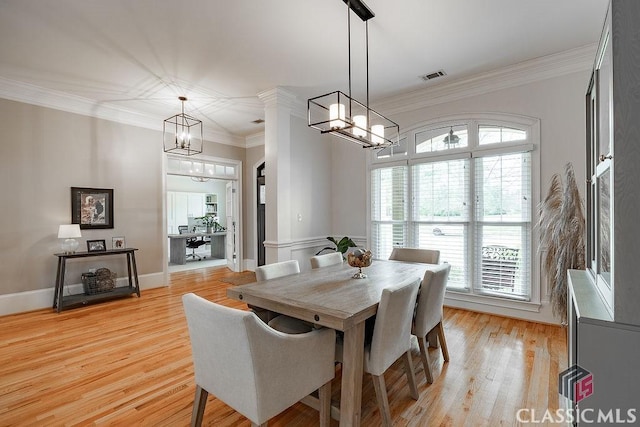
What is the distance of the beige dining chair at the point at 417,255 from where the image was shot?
10.9ft

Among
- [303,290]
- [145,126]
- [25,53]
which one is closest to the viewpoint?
[303,290]

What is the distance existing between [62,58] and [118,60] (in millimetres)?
569

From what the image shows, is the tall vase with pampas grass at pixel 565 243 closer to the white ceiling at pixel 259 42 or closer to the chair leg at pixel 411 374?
the white ceiling at pixel 259 42

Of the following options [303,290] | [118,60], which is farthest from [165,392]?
[118,60]

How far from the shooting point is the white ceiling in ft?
8.34

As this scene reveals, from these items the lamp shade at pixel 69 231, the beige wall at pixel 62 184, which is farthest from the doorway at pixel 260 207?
the lamp shade at pixel 69 231

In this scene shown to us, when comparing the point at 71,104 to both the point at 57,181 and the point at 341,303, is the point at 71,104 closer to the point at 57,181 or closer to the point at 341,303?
the point at 57,181

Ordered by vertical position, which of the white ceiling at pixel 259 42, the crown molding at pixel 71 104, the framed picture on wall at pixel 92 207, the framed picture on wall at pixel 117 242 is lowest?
the framed picture on wall at pixel 117 242

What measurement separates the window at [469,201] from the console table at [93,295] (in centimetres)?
391

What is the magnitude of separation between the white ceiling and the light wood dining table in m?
2.21

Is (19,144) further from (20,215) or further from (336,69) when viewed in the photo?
(336,69)

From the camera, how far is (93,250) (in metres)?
4.55

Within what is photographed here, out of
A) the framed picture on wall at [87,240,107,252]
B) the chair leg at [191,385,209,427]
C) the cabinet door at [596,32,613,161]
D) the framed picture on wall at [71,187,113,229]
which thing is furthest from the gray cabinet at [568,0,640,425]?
the framed picture on wall at [71,187,113,229]

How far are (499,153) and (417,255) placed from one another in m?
1.64
